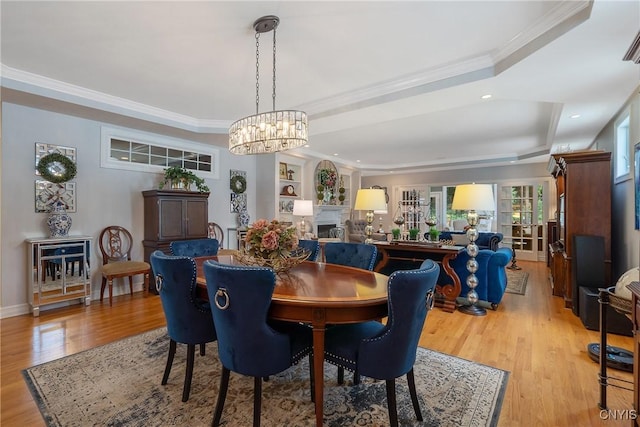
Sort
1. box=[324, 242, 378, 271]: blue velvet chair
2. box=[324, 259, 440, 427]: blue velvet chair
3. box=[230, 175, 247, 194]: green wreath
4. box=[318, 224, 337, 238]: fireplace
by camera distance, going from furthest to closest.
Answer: box=[318, 224, 337, 238]: fireplace → box=[230, 175, 247, 194]: green wreath → box=[324, 242, 378, 271]: blue velvet chair → box=[324, 259, 440, 427]: blue velvet chair

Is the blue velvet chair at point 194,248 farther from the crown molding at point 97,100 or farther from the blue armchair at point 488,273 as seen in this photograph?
the blue armchair at point 488,273

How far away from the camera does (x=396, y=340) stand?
63.3 inches

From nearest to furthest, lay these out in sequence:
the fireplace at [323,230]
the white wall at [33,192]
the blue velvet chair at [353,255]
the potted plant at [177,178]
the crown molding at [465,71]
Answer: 1. the crown molding at [465,71]
2. the blue velvet chair at [353,255]
3. the white wall at [33,192]
4. the potted plant at [177,178]
5. the fireplace at [323,230]

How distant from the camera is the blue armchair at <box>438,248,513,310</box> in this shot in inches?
150

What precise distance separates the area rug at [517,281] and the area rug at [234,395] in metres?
2.94

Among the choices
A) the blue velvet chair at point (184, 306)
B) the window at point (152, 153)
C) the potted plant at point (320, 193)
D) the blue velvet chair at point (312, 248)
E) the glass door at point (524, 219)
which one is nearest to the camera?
the blue velvet chair at point (184, 306)

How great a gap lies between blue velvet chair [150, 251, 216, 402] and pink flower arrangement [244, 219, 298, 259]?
1.40 ft

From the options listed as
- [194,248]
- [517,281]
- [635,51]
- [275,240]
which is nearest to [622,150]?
[517,281]

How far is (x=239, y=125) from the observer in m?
3.03

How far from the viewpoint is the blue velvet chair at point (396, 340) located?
155 centimetres

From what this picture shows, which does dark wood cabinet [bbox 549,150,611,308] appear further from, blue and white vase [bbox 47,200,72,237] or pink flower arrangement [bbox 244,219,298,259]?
blue and white vase [bbox 47,200,72,237]

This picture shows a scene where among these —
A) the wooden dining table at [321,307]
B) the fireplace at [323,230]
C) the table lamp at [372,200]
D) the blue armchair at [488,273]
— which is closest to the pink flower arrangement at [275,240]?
the wooden dining table at [321,307]

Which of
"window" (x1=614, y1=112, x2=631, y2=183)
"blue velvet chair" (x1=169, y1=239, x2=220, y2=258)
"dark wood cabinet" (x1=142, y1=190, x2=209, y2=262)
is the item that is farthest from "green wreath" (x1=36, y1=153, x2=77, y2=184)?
"window" (x1=614, y1=112, x2=631, y2=183)

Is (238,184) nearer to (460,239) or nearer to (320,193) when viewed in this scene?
(320,193)
